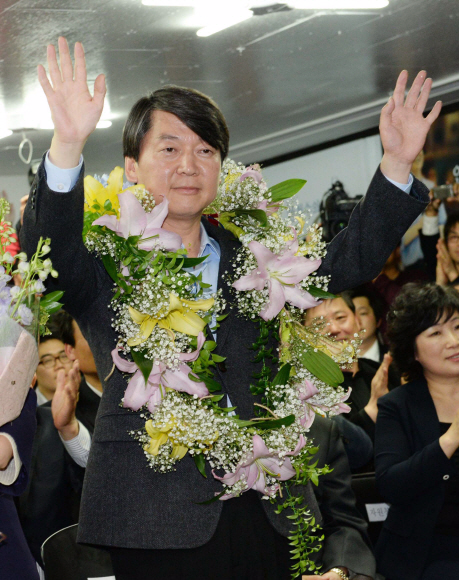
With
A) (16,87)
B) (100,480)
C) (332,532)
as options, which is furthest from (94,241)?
(16,87)

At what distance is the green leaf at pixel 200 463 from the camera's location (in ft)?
5.41

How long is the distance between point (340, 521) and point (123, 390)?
116cm

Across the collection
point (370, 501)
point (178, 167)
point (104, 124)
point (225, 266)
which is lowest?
point (370, 501)

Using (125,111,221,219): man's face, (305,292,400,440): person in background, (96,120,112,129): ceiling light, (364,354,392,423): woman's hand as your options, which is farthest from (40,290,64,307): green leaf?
(96,120,112,129): ceiling light

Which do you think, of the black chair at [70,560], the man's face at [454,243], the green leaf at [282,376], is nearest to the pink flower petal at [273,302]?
the green leaf at [282,376]

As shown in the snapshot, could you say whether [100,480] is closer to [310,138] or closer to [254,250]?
[254,250]

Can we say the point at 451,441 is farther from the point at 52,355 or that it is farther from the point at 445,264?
the point at 445,264

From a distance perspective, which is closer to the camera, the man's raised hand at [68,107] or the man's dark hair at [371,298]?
the man's raised hand at [68,107]

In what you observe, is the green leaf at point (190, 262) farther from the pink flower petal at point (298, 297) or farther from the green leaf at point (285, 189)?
the green leaf at point (285, 189)

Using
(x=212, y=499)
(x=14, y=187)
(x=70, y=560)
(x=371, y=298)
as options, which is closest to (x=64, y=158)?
(x=212, y=499)

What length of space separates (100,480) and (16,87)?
4646 millimetres

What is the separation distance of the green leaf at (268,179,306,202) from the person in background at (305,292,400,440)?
5.53 ft

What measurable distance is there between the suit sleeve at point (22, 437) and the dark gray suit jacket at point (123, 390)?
156 millimetres

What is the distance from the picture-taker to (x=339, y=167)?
Answer: 7.79 meters
